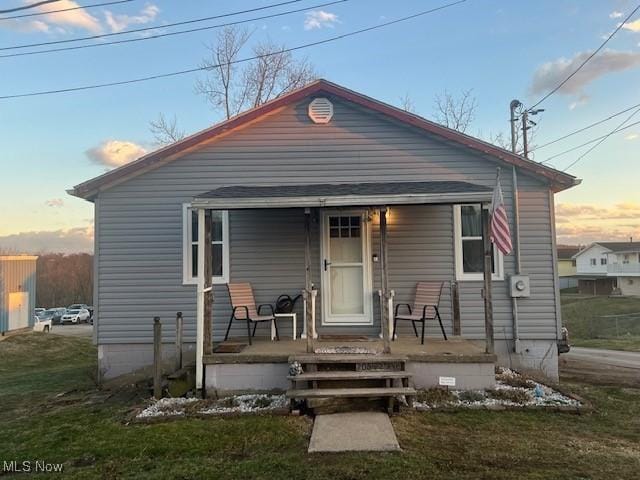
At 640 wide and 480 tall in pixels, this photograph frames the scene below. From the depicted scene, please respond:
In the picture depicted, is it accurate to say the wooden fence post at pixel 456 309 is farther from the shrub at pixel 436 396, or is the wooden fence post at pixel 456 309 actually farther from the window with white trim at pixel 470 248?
the shrub at pixel 436 396

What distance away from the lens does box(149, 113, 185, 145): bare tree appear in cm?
1989

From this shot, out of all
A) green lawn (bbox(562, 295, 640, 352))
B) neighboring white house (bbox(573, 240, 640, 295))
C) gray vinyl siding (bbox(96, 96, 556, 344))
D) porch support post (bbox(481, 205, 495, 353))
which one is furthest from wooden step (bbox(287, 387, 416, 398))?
neighboring white house (bbox(573, 240, 640, 295))

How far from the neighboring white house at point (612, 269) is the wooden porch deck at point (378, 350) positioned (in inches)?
1819

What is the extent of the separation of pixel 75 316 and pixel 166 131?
26534mm

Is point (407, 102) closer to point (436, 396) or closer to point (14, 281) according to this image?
point (436, 396)

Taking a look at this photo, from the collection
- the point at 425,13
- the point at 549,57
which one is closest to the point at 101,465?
the point at 425,13

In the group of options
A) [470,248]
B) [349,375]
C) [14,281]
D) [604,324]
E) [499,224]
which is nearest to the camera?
[349,375]

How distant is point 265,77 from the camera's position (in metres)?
20.2

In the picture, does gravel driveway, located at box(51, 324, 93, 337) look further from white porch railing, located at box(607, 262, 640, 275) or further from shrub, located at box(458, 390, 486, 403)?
white porch railing, located at box(607, 262, 640, 275)

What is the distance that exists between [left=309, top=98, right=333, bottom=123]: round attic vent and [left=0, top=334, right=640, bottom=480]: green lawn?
503 centimetres

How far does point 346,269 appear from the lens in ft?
25.4

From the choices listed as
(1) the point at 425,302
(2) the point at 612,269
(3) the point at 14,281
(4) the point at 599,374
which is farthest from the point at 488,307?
(2) the point at 612,269

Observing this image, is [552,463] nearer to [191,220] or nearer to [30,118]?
[191,220]

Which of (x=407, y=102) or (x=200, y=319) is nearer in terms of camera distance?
(x=200, y=319)
